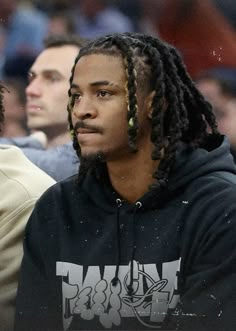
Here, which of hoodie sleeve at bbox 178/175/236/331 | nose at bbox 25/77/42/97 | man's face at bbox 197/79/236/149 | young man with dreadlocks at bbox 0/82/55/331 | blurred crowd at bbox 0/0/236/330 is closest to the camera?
hoodie sleeve at bbox 178/175/236/331

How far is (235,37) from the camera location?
11.9 feet

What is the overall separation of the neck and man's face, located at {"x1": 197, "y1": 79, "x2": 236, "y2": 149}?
3.49 feet

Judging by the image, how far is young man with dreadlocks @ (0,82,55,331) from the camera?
8.32ft

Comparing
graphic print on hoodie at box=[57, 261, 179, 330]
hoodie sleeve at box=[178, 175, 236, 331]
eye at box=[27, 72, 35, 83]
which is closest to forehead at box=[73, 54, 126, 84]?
hoodie sleeve at box=[178, 175, 236, 331]

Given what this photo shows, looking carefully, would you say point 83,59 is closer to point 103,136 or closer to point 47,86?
point 103,136

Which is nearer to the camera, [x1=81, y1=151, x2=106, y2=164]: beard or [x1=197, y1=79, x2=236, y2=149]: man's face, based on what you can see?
[x1=81, y1=151, x2=106, y2=164]: beard

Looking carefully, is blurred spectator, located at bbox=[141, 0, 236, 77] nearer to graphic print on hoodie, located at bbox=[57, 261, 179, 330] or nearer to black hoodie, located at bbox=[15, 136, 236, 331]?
black hoodie, located at bbox=[15, 136, 236, 331]

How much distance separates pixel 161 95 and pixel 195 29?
1.40 meters

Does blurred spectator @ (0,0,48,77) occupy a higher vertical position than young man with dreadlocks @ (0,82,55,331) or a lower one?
higher

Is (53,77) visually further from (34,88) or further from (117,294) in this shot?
(117,294)

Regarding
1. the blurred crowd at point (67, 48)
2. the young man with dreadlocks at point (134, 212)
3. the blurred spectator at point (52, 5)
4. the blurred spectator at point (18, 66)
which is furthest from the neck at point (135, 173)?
the blurred spectator at point (52, 5)

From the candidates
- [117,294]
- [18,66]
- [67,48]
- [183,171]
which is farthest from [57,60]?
[117,294]

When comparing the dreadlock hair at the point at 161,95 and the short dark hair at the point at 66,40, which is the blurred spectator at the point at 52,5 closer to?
the short dark hair at the point at 66,40

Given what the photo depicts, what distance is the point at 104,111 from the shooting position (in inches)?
92.4
